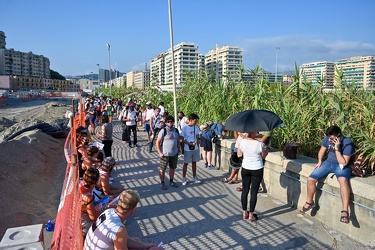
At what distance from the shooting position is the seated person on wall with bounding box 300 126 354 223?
4309 millimetres

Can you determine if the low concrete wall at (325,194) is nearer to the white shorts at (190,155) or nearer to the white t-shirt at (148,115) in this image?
the white shorts at (190,155)

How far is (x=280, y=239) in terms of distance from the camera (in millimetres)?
4355

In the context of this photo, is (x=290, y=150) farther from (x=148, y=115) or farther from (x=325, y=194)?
(x=148, y=115)

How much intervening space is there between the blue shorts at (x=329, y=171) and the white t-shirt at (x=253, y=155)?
85cm

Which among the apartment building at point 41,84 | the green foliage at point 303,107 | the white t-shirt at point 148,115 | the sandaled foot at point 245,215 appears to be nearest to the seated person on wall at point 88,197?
the sandaled foot at point 245,215

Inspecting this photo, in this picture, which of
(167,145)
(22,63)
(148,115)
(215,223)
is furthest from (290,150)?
(22,63)

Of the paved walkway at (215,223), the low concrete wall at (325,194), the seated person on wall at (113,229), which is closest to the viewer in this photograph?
the seated person on wall at (113,229)

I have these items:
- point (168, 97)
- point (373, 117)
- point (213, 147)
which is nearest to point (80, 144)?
point (213, 147)

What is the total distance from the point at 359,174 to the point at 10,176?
6.81m

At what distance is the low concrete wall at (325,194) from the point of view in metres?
4.15

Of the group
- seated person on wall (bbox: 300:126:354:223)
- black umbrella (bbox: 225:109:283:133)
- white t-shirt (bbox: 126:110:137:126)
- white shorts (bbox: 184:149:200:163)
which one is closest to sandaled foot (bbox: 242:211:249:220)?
seated person on wall (bbox: 300:126:354:223)

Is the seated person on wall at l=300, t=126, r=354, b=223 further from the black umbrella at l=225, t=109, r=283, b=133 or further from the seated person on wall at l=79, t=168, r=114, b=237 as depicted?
the seated person on wall at l=79, t=168, r=114, b=237

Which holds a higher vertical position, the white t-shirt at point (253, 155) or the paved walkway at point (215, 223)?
the white t-shirt at point (253, 155)

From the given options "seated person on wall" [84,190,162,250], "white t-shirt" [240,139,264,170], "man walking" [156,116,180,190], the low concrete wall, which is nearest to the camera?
"seated person on wall" [84,190,162,250]
